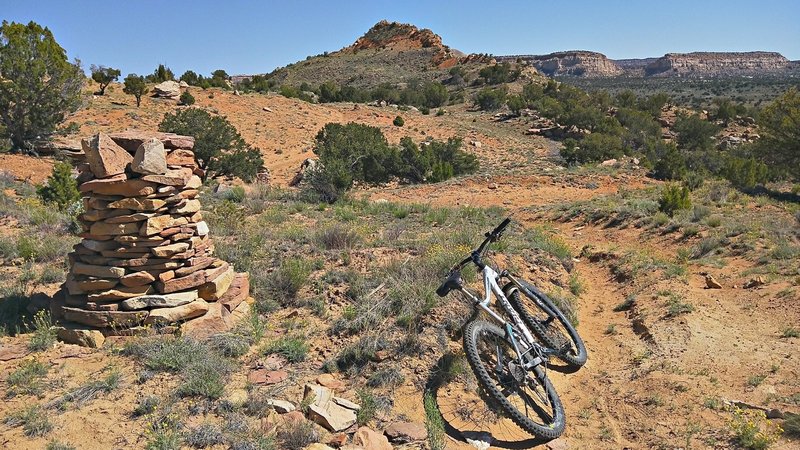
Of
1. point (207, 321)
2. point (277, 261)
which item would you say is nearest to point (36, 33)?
point (277, 261)

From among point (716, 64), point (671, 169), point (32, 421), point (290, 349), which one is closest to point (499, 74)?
point (671, 169)

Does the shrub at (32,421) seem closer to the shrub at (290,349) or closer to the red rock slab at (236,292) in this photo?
the shrub at (290,349)

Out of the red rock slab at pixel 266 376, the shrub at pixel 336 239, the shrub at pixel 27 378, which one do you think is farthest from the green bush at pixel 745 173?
the shrub at pixel 27 378

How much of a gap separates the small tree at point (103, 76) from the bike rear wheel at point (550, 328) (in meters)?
31.6

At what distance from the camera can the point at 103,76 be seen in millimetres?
29828

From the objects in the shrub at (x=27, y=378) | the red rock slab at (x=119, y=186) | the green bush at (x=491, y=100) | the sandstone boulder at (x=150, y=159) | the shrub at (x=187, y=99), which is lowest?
the shrub at (x=27, y=378)

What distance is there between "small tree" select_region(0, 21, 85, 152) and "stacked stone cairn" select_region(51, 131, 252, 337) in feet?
53.8

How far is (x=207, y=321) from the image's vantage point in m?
5.32

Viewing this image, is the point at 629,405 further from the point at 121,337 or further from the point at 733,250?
the point at 733,250

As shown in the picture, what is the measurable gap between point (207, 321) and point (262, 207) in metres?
6.82

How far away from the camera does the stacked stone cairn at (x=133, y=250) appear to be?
16.6 ft

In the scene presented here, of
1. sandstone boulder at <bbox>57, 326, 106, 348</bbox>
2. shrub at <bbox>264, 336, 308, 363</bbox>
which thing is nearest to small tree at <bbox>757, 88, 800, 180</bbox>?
shrub at <bbox>264, 336, 308, 363</bbox>

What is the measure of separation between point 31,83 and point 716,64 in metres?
168

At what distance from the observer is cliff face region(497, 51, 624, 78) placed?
456ft
